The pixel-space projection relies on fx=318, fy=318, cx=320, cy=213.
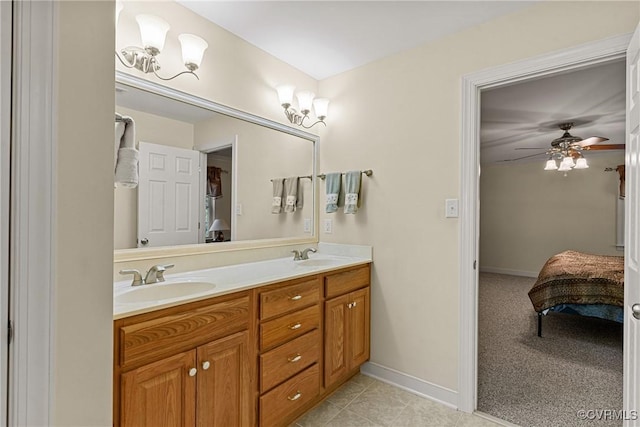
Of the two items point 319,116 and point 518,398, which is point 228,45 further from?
point 518,398

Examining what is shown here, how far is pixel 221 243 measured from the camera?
6.72 ft

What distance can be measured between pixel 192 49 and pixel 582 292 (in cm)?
364

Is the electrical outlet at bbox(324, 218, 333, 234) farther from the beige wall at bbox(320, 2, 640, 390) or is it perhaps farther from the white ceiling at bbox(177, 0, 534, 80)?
the white ceiling at bbox(177, 0, 534, 80)

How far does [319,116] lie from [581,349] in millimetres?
3031

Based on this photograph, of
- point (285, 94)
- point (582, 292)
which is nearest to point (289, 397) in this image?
point (285, 94)

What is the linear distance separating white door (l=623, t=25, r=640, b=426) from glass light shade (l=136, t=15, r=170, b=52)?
6.84 feet

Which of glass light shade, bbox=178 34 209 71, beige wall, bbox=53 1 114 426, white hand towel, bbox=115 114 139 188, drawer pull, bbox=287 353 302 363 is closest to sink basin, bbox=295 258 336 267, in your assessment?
drawer pull, bbox=287 353 302 363

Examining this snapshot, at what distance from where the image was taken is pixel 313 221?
2.67 metres

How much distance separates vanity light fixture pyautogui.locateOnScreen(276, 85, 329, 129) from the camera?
2297mm

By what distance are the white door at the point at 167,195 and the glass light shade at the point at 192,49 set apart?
477mm

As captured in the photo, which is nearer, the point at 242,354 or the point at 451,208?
the point at 242,354

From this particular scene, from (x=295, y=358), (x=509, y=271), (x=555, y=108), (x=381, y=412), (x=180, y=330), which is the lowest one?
(x=381, y=412)

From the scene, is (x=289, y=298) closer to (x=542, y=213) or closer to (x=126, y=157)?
(x=126, y=157)

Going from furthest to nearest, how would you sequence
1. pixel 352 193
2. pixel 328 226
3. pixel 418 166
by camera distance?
pixel 328 226 → pixel 352 193 → pixel 418 166
